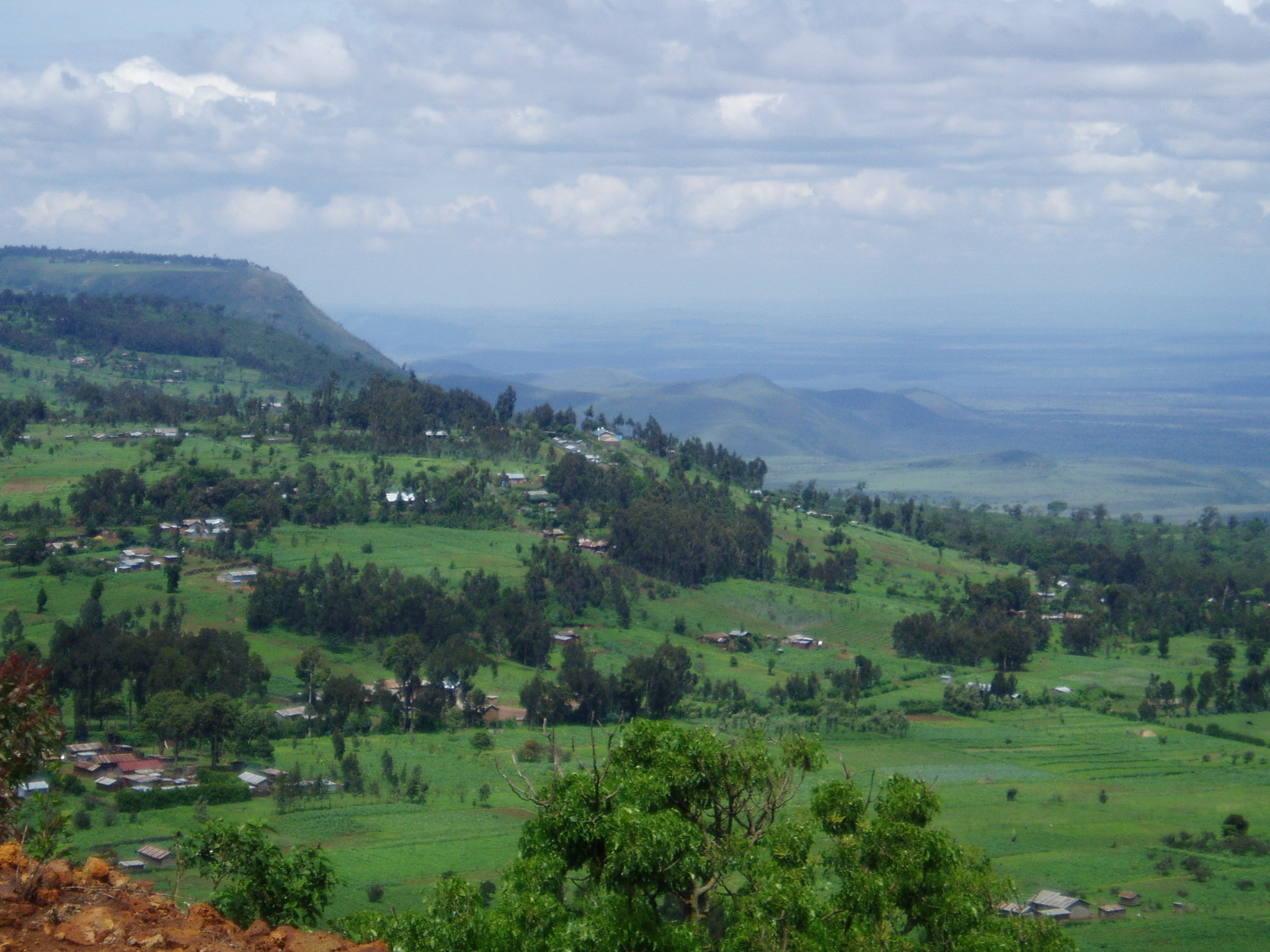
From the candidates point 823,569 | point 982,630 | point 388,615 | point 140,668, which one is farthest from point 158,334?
point 982,630

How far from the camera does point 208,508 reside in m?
76.9

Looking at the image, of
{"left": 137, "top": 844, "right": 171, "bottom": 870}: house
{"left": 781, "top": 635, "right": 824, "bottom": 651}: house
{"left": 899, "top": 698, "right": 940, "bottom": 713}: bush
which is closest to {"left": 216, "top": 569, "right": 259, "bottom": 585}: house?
{"left": 781, "top": 635, "right": 824, "bottom": 651}: house

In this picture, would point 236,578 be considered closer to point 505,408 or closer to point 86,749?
point 86,749

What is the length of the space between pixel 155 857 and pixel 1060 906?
77.4 ft

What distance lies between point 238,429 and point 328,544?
97.8 feet

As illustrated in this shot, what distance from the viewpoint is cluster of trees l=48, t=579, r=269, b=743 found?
45.5m

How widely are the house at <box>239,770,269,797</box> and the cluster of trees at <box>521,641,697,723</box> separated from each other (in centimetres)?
1448

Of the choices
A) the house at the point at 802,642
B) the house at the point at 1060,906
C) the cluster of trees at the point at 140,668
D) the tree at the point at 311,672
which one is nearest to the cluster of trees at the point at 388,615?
the tree at the point at 311,672

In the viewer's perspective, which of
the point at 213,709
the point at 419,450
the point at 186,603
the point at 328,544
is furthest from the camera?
the point at 419,450

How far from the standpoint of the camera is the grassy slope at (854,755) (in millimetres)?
32438

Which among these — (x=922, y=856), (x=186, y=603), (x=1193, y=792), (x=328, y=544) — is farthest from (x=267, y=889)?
(x=328, y=544)

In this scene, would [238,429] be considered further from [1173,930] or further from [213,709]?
[1173,930]

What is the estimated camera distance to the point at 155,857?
98.4ft

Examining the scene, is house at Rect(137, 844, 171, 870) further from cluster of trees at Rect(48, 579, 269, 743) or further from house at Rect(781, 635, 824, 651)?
house at Rect(781, 635, 824, 651)
